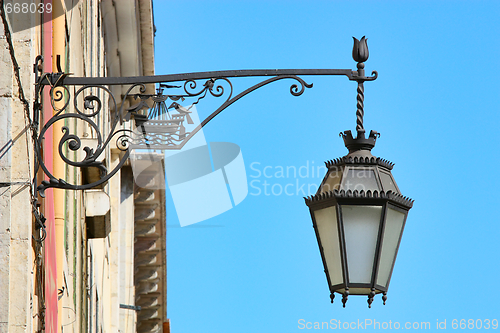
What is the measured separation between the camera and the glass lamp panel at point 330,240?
16.9 feet

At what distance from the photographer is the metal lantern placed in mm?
5105

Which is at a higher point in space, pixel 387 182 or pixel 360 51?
pixel 360 51

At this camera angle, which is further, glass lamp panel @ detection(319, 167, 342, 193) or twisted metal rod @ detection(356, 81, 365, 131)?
twisted metal rod @ detection(356, 81, 365, 131)

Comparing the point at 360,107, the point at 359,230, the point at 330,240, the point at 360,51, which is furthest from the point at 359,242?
the point at 360,51

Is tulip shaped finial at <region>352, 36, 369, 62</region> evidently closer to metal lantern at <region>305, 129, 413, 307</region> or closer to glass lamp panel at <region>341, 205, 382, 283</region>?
metal lantern at <region>305, 129, 413, 307</region>

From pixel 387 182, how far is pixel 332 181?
0.32 metres

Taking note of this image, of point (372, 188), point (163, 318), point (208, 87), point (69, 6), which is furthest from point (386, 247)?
point (163, 318)

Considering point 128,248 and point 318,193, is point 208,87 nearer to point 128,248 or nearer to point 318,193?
point 318,193

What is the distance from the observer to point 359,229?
5.13 metres

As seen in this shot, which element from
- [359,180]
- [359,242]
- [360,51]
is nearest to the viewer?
[359,242]

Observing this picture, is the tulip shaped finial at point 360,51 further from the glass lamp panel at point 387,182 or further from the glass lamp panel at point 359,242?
the glass lamp panel at point 359,242

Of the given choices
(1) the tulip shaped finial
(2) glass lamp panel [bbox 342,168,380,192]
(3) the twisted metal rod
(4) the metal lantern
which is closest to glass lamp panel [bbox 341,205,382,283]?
(4) the metal lantern

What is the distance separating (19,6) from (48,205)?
2390 millimetres

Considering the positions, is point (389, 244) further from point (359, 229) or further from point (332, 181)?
point (332, 181)
